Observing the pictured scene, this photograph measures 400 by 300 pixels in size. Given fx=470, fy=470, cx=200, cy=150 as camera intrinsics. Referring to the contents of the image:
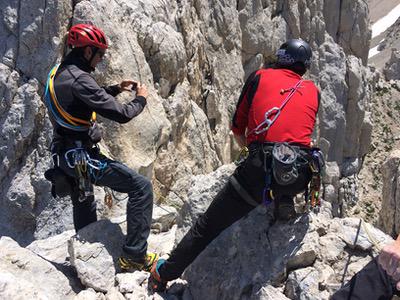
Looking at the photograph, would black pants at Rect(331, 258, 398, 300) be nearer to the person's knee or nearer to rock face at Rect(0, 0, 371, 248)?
the person's knee

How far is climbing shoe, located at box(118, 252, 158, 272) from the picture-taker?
23.1 feet

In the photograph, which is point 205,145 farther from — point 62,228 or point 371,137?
point 371,137

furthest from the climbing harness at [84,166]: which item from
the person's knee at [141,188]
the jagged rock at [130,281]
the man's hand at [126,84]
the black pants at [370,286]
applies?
the black pants at [370,286]

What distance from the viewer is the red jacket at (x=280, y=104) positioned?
611 cm

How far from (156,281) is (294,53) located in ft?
12.5

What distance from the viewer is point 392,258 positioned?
4.62 meters

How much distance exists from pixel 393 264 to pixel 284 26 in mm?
25873

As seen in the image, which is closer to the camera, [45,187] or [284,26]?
[45,187]

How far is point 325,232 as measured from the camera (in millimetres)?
7027

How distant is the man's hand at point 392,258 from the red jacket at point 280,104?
191 cm

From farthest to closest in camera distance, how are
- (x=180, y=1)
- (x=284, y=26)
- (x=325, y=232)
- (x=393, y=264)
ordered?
(x=284, y=26), (x=180, y=1), (x=325, y=232), (x=393, y=264)

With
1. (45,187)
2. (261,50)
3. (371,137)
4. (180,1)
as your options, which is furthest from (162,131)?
(371,137)

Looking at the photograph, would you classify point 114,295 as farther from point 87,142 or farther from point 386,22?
point 386,22

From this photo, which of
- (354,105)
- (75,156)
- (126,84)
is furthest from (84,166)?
(354,105)
